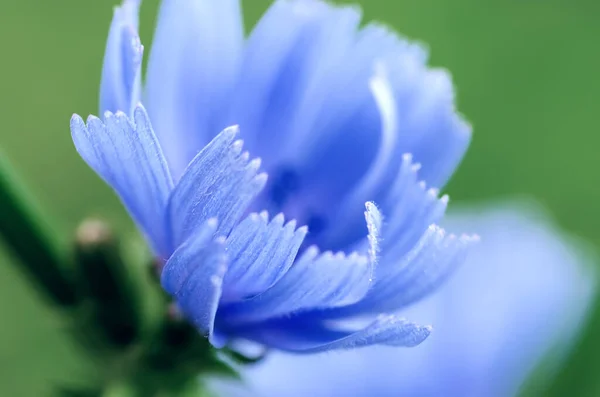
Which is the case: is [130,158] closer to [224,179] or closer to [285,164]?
[224,179]

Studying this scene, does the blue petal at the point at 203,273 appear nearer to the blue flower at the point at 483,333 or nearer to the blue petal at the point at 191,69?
the blue petal at the point at 191,69

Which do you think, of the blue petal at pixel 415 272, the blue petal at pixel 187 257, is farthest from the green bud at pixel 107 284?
→ the blue petal at pixel 415 272

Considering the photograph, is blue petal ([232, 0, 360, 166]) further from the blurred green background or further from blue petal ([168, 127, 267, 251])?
the blurred green background

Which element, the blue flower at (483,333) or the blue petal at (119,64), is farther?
the blue flower at (483,333)

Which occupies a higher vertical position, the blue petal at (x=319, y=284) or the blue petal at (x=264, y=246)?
the blue petal at (x=264, y=246)

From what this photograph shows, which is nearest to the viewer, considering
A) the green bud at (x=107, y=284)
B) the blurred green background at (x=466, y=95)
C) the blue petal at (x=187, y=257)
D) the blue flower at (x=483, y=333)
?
the blue petal at (x=187, y=257)

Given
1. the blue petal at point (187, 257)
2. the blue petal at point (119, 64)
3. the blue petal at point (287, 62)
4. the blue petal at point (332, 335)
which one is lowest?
the blue petal at point (332, 335)

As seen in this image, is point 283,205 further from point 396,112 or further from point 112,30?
point 112,30

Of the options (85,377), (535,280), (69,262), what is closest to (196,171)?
(69,262)
